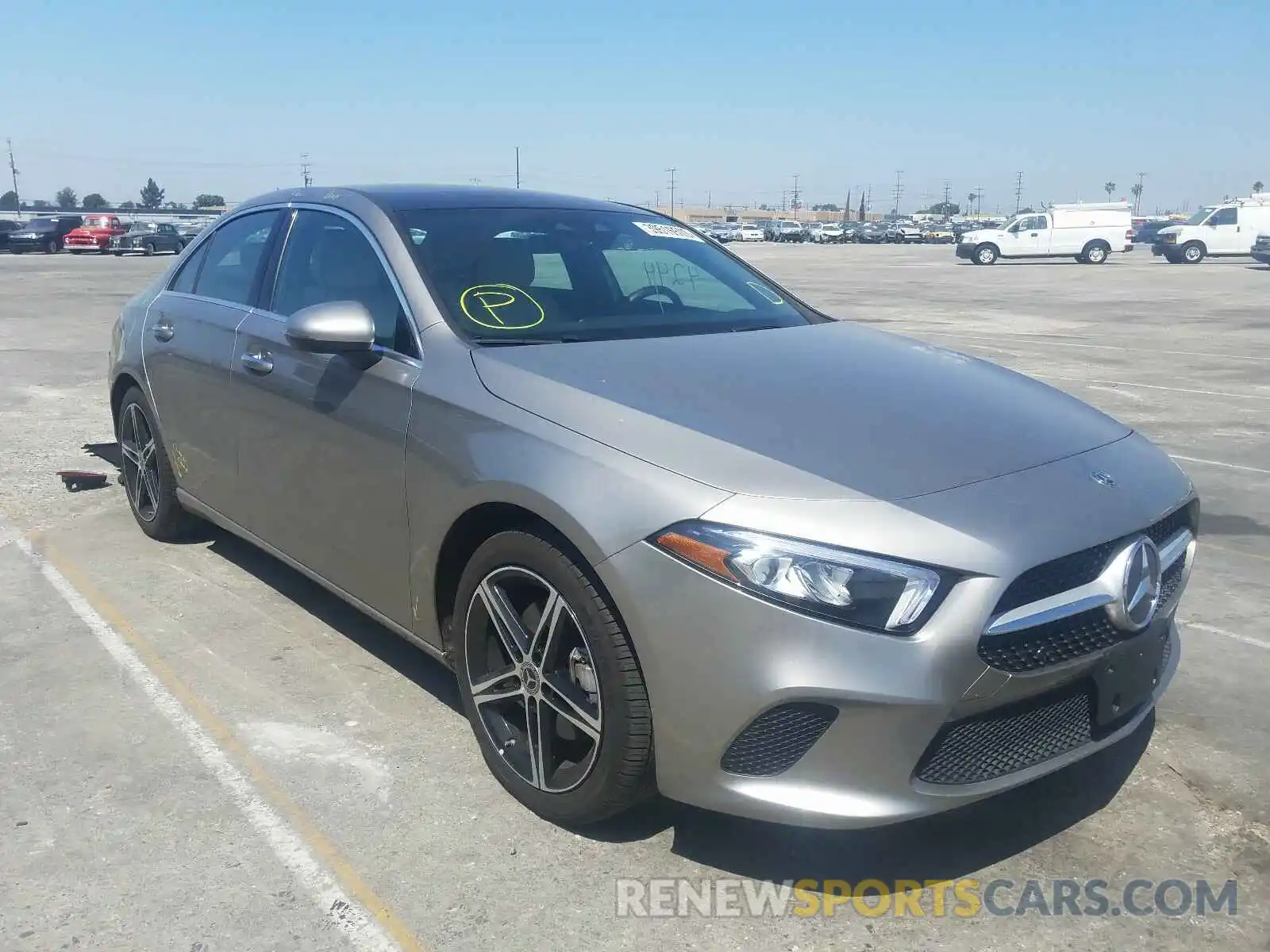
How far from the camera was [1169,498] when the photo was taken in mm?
2842

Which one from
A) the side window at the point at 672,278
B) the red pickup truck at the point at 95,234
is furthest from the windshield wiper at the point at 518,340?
the red pickup truck at the point at 95,234

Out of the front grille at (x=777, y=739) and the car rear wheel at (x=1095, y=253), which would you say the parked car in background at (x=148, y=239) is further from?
the front grille at (x=777, y=739)

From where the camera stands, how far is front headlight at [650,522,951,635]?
2.32 meters

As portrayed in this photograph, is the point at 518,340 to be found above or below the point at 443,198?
below

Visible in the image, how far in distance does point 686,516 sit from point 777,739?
0.52m

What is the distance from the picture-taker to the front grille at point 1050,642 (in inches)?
92.7

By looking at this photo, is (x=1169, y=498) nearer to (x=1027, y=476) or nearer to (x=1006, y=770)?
(x=1027, y=476)

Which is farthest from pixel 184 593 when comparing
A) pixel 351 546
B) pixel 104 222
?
pixel 104 222

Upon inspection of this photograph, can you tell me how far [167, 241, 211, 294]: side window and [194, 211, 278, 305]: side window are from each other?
0.05 meters

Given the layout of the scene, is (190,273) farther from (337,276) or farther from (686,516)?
(686,516)

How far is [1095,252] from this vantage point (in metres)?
41.1

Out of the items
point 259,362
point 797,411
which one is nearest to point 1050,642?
point 797,411

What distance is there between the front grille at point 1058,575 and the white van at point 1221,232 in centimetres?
4120

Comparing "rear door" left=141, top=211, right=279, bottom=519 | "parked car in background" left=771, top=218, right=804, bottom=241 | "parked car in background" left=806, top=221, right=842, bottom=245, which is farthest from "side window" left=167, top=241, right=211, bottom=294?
"parked car in background" left=771, top=218, right=804, bottom=241
